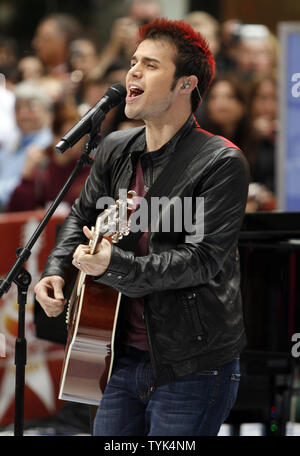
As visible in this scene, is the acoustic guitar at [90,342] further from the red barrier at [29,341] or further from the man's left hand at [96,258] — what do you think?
the red barrier at [29,341]

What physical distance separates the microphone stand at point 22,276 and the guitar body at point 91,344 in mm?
211

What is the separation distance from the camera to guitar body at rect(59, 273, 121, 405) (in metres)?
2.65

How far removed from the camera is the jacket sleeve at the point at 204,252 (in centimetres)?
238

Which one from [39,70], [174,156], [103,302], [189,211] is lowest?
[103,302]

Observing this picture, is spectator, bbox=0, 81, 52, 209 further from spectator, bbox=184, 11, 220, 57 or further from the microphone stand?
Answer: the microphone stand

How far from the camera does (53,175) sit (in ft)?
20.3

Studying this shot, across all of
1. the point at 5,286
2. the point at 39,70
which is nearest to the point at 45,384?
the point at 5,286

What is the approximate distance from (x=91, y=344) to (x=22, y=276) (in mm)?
352

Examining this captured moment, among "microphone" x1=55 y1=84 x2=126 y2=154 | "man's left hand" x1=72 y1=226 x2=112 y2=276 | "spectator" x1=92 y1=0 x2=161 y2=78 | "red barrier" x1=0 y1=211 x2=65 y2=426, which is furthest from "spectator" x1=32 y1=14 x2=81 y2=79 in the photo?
"man's left hand" x1=72 y1=226 x2=112 y2=276

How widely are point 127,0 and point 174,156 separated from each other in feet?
24.0

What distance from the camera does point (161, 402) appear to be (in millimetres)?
2533

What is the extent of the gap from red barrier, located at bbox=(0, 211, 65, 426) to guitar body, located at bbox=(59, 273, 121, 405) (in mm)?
2283
